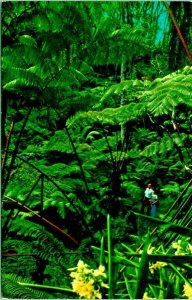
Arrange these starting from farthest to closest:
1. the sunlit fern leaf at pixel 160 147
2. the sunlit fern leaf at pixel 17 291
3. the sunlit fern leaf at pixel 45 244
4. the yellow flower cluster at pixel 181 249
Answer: the sunlit fern leaf at pixel 160 147
the sunlit fern leaf at pixel 45 244
the sunlit fern leaf at pixel 17 291
the yellow flower cluster at pixel 181 249

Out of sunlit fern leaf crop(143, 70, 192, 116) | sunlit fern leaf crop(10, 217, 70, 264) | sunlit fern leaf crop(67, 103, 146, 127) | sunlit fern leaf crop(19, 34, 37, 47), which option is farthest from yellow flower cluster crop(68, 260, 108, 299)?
sunlit fern leaf crop(67, 103, 146, 127)

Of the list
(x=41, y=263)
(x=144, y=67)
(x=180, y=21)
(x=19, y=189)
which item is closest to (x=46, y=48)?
(x=19, y=189)

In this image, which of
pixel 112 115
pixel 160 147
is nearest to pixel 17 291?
pixel 112 115

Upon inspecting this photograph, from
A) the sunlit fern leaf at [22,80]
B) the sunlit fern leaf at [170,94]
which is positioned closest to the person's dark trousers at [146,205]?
the sunlit fern leaf at [170,94]

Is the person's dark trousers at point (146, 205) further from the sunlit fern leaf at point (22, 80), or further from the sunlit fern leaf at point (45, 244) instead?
the sunlit fern leaf at point (22, 80)

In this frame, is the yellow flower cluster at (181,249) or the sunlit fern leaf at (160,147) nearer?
the yellow flower cluster at (181,249)

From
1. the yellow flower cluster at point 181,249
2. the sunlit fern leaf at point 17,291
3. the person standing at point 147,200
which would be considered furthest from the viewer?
the person standing at point 147,200

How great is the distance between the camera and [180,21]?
8.83 feet

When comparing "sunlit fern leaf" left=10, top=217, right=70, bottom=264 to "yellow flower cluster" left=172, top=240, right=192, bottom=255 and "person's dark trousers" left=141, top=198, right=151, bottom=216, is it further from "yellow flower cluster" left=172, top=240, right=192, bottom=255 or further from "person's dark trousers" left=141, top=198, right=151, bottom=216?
"yellow flower cluster" left=172, top=240, right=192, bottom=255

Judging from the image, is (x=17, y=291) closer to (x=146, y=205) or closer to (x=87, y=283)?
(x=87, y=283)

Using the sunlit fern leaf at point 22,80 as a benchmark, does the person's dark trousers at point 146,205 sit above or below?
below

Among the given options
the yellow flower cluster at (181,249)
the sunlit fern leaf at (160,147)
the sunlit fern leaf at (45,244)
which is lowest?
the sunlit fern leaf at (45,244)

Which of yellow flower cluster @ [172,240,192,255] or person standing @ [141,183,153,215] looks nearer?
yellow flower cluster @ [172,240,192,255]

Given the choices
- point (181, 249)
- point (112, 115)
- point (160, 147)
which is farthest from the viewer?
point (160, 147)
